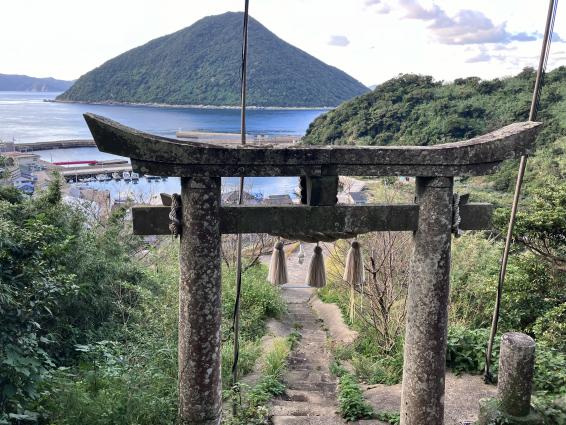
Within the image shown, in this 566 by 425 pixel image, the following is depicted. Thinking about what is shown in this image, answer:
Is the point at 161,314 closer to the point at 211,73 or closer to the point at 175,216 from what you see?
the point at 175,216

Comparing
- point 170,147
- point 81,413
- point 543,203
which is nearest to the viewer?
point 170,147

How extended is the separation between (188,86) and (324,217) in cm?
5101

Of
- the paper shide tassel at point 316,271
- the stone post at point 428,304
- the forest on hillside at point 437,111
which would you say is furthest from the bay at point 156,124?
the stone post at point 428,304

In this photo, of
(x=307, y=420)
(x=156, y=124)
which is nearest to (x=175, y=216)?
(x=307, y=420)

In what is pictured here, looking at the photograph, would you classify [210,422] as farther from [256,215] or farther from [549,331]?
[549,331]

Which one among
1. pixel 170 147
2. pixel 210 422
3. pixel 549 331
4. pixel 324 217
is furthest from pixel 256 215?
pixel 549 331

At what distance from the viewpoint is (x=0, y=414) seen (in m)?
3.35

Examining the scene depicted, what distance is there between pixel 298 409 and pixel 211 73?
4367 cm

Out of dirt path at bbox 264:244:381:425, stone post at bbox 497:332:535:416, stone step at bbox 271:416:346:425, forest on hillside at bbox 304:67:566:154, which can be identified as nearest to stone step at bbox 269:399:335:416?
dirt path at bbox 264:244:381:425

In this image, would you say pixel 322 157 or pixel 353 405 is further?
pixel 353 405

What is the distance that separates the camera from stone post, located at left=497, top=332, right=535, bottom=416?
14.6 feet

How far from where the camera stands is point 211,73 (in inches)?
1786

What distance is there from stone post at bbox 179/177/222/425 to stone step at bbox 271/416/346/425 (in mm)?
1964

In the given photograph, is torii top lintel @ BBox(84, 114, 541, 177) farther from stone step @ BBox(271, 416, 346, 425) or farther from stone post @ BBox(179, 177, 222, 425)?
stone step @ BBox(271, 416, 346, 425)
